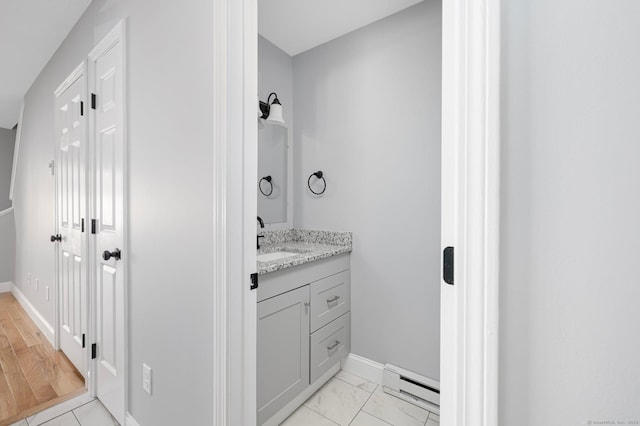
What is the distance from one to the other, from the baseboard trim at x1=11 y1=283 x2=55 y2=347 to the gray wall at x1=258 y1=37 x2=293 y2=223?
2.25m

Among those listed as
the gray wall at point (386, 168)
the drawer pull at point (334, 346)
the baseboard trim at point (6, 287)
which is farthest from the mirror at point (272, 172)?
the baseboard trim at point (6, 287)

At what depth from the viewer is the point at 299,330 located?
1.67 metres

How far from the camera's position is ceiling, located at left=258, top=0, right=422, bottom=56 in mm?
1858

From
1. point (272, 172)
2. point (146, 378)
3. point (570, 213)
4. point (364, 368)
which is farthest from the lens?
point (272, 172)

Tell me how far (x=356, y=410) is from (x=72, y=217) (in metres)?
2.49

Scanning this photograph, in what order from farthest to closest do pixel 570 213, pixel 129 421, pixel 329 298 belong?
pixel 329 298
pixel 129 421
pixel 570 213

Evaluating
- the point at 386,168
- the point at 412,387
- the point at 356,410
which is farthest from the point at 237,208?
the point at 412,387

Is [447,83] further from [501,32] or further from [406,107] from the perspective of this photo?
[406,107]

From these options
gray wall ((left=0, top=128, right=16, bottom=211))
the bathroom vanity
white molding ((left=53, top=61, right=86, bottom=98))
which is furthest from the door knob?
gray wall ((left=0, top=128, right=16, bottom=211))

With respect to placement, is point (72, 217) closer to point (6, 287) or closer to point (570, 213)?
point (570, 213)

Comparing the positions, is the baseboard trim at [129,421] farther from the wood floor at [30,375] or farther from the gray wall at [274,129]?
the gray wall at [274,129]

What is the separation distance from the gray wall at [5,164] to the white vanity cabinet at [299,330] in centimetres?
587

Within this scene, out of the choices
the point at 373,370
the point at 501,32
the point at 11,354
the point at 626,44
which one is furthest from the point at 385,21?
the point at 11,354

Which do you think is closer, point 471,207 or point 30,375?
point 471,207
